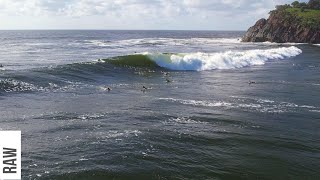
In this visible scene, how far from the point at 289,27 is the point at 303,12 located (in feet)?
38.3

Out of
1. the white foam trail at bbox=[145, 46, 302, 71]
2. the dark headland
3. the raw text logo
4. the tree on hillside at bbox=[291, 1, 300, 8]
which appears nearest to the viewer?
the raw text logo

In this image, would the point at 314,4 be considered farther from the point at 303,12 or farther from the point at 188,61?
the point at 188,61

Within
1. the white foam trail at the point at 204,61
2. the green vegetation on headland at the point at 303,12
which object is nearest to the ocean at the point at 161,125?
the white foam trail at the point at 204,61

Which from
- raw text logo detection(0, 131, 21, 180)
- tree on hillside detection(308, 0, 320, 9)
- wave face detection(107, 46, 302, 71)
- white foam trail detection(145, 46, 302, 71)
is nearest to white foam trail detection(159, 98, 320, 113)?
raw text logo detection(0, 131, 21, 180)

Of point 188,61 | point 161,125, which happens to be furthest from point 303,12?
point 161,125

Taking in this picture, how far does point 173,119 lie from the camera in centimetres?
2361

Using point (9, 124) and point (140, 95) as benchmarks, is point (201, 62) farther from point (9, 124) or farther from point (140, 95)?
point (9, 124)

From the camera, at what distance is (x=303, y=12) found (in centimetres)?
12306

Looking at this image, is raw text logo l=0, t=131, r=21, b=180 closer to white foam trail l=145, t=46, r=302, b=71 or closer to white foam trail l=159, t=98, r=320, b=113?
white foam trail l=159, t=98, r=320, b=113

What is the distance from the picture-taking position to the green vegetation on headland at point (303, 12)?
111375 millimetres

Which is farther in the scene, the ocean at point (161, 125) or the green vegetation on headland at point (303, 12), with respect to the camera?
the green vegetation on headland at point (303, 12)

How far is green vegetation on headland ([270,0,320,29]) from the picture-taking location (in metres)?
111

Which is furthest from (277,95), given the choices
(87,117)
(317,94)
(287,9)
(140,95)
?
(287,9)

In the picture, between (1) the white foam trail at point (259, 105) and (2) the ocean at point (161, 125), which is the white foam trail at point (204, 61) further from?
(1) the white foam trail at point (259, 105)
